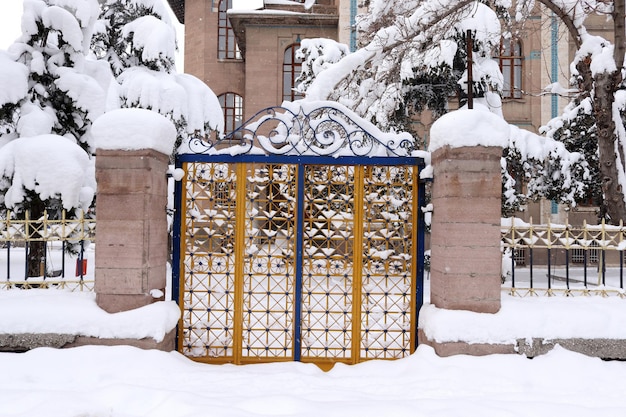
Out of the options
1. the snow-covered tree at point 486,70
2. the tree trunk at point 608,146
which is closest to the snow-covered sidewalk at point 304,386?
the snow-covered tree at point 486,70

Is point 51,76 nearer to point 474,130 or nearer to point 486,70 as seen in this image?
point 474,130

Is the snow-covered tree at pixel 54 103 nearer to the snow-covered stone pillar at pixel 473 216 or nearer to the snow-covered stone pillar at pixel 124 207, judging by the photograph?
the snow-covered stone pillar at pixel 124 207

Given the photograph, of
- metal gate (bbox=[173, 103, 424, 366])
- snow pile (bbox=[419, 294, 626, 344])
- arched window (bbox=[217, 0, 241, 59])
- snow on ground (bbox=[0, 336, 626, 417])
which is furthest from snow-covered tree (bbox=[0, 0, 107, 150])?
arched window (bbox=[217, 0, 241, 59])

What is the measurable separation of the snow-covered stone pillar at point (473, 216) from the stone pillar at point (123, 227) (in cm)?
290

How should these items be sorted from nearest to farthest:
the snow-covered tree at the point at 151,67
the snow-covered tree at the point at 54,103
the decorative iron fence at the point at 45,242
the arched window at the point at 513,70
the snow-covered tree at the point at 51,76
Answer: the decorative iron fence at the point at 45,242 → the snow-covered tree at the point at 54,103 → the snow-covered tree at the point at 51,76 → the snow-covered tree at the point at 151,67 → the arched window at the point at 513,70

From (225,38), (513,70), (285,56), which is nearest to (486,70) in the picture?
(513,70)

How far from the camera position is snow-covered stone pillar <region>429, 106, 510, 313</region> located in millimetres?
4621

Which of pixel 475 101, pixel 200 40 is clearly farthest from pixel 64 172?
pixel 200 40

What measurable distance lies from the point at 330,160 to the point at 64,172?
4.62m

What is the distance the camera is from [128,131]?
464 centimetres

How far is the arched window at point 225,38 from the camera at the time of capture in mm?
21625

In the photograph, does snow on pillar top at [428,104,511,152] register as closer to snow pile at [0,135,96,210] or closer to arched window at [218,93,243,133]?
snow pile at [0,135,96,210]

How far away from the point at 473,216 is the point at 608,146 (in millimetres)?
5246

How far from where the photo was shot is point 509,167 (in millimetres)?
12562
